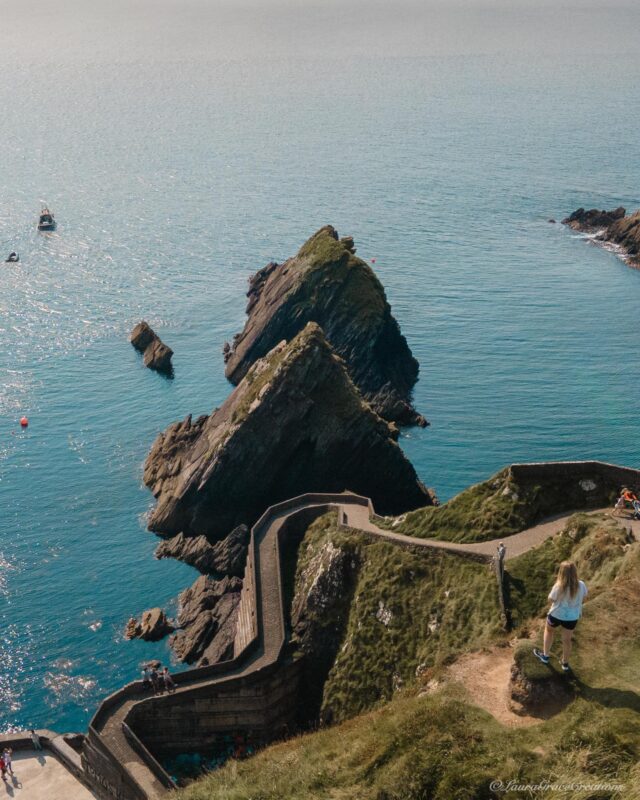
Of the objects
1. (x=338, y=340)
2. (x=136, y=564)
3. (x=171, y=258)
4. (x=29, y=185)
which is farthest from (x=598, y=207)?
(x=136, y=564)

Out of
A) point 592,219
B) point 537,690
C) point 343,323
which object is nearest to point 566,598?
point 537,690

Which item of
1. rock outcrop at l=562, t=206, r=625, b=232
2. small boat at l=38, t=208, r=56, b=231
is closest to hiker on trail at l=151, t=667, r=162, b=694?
small boat at l=38, t=208, r=56, b=231

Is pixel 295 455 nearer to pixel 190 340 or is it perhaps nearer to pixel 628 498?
pixel 628 498

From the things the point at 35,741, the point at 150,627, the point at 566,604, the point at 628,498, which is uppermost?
the point at 566,604

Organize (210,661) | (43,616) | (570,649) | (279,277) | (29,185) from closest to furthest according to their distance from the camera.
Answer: (570,649) < (210,661) < (43,616) < (279,277) < (29,185)

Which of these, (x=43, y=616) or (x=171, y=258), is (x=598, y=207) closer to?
(x=171, y=258)

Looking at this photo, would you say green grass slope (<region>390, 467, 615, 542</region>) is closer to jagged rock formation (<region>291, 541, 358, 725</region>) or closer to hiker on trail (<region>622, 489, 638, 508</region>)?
hiker on trail (<region>622, 489, 638, 508</region>)

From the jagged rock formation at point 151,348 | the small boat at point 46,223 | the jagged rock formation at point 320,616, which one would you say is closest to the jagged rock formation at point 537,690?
the jagged rock formation at point 320,616
